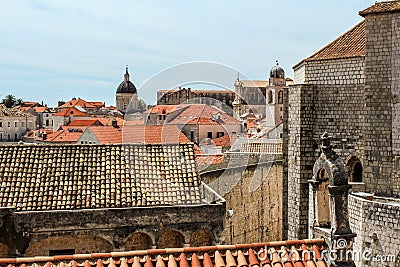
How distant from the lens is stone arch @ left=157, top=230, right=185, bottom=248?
1371 centimetres

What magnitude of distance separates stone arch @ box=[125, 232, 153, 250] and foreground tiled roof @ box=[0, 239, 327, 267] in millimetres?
6323

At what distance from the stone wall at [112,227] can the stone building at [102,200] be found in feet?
0.08

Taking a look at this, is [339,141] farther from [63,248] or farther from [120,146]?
[63,248]

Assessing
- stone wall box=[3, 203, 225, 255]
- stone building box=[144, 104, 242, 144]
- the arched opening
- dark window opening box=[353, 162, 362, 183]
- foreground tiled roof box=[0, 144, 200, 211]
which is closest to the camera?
the arched opening

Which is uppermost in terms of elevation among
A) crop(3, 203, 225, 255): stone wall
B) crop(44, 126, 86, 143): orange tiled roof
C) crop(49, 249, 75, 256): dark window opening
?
crop(44, 126, 86, 143): orange tiled roof

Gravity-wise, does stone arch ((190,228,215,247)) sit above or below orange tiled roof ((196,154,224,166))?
below

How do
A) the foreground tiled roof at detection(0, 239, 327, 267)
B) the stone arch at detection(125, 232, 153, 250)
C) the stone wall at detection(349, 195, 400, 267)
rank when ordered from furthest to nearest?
1. the stone arch at detection(125, 232, 153, 250)
2. the stone wall at detection(349, 195, 400, 267)
3. the foreground tiled roof at detection(0, 239, 327, 267)

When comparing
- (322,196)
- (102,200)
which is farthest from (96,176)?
(322,196)

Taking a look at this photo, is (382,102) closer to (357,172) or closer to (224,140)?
(357,172)

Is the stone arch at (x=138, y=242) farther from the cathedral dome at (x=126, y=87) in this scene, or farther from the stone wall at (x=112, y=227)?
the cathedral dome at (x=126, y=87)

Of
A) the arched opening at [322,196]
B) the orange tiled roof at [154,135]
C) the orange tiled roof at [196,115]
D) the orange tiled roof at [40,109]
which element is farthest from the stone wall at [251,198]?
the orange tiled roof at [40,109]

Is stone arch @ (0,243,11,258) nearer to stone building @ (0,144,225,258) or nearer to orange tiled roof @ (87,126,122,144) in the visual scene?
stone building @ (0,144,225,258)

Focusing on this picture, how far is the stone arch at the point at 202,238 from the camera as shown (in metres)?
13.9

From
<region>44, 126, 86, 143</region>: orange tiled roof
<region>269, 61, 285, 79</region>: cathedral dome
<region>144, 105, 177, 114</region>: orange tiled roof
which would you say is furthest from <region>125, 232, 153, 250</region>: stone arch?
Answer: <region>269, 61, 285, 79</region>: cathedral dome
